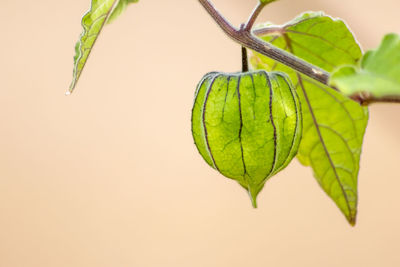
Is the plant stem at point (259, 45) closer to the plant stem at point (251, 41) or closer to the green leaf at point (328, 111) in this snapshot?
the plant stem at point (251, 41)

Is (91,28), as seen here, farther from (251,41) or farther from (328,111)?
(328,111)

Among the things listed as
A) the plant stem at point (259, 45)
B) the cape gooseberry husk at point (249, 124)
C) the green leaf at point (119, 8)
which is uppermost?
the green leaf at point (119, 8)

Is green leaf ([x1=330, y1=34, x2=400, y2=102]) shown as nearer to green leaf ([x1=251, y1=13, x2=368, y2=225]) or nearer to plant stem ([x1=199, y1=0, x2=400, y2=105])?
plant stem ([x1=199, y1=0, x2=400, y2=105])

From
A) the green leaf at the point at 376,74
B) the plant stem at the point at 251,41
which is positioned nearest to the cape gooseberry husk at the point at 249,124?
the plant stem at the point at 251,41

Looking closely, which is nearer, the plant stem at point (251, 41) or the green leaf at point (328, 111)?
the plant stem at point (251, 41)

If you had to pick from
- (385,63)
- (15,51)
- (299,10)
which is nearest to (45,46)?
(15,51)

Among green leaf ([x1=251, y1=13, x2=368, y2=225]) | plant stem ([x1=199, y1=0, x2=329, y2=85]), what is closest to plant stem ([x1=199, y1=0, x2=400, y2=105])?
plant stem ([x1=199, y1=0, x2=329, y2=85])

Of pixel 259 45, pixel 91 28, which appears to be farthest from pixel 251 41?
pixel 91 28
